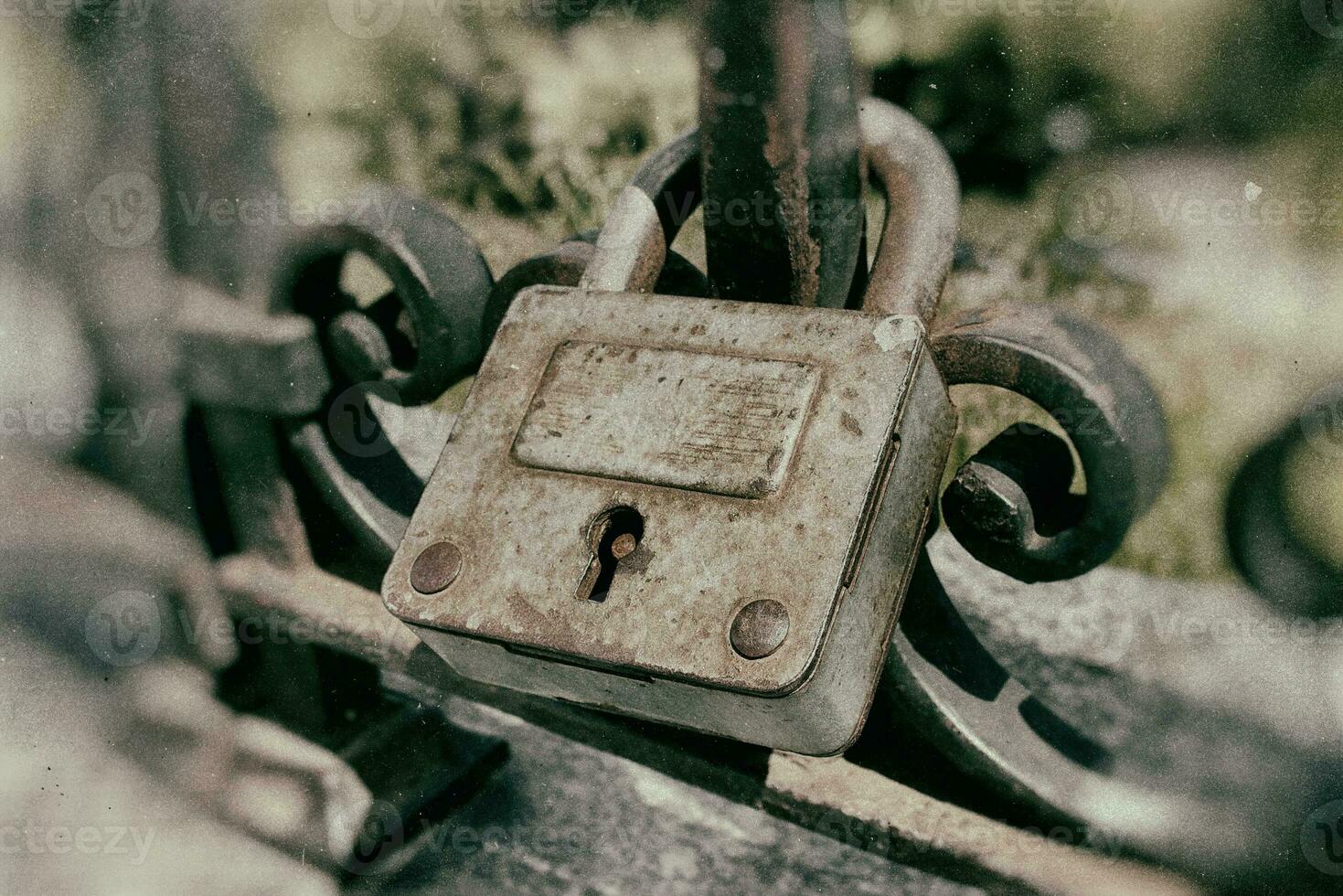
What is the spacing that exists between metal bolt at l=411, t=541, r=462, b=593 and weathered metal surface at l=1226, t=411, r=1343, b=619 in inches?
52.9

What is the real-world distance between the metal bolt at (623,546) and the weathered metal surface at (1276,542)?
4.18ft

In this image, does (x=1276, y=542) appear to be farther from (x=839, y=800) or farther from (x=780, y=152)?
(x=780, y=152)

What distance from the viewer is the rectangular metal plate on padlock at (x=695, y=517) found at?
571 millimetres

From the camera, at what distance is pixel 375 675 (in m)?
1.38

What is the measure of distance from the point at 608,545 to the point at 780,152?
0.28 meters

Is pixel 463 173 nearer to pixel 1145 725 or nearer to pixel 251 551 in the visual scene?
pixel 251 551

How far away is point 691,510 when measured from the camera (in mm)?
603

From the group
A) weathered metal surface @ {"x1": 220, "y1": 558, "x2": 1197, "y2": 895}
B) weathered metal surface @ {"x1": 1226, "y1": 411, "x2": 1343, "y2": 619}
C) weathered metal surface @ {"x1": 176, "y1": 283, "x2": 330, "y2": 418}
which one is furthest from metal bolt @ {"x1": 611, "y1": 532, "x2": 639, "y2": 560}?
weathered metal surface @ {"x1": 1226, "y1": 411, "x2": 1343, "y2": 619}

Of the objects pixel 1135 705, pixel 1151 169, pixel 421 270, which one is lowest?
pixel 1135 705

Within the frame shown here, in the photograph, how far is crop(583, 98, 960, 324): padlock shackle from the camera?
73cm

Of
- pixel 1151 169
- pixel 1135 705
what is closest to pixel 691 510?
pixel 1135 705

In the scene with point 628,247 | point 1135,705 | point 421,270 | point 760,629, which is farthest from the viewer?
point 1135,705

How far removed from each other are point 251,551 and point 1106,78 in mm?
1433

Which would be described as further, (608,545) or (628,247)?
(628,247)
